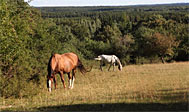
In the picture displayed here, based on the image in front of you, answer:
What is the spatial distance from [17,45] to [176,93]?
8.11 metres

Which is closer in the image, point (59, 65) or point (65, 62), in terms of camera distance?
point (59, 65)

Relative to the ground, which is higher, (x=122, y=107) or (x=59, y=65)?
(x=59, y=65)

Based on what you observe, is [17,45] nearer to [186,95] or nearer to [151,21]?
[186,95]

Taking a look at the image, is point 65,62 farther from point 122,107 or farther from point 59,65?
point 122,107

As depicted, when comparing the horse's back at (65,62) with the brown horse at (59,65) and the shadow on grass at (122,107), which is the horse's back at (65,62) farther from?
the shadow on grass at (122,107)

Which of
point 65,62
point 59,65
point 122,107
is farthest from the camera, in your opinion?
point 65,62

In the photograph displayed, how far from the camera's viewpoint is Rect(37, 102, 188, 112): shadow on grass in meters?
8.38

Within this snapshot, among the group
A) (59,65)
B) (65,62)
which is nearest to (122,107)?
(59,65)

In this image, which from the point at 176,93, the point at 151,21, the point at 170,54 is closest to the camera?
the point at 176,93

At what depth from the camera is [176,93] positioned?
1041cm

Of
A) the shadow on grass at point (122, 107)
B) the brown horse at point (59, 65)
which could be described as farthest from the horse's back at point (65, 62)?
the shadow on grass at point (122, 107)

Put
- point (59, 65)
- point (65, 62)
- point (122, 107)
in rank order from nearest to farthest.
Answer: point (122, 107)
point (59, 65)
point (65, 62)

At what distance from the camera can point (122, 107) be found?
892 centimetres

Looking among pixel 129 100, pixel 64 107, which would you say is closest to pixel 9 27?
pixel 64 107
